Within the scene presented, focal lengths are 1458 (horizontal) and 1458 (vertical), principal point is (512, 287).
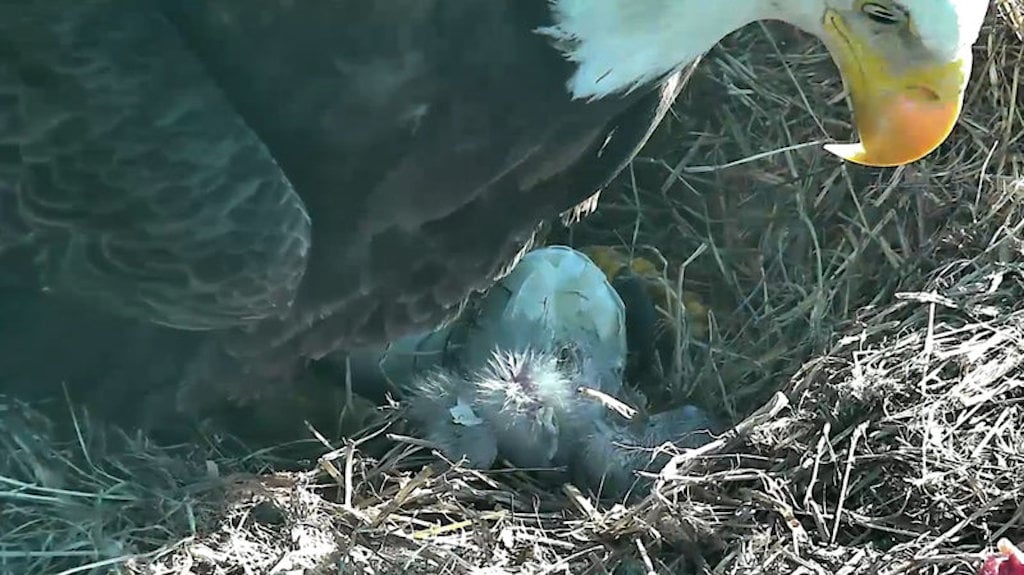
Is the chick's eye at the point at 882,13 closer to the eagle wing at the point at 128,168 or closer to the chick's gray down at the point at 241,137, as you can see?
the chick's gray down at the point at 241,137

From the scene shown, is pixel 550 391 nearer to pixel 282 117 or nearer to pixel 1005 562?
pixel 282 117

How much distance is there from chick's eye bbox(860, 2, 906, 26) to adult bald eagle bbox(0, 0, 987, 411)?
0.05 metres

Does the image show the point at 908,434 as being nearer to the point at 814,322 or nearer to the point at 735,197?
the point at 814,322

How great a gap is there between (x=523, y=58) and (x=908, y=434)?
2.68 feet

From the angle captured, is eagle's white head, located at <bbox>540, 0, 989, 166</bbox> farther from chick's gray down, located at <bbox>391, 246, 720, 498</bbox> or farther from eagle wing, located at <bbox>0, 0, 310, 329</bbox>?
chick's gray down, located at <bbox>391, 246, 720, 498</bbox>

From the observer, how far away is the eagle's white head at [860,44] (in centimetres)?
179

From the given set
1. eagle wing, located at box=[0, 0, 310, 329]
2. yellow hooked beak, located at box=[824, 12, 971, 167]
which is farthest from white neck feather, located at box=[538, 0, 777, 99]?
eagle wing, located at box=[0, 0, 310, 329]

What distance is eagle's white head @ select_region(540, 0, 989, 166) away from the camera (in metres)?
1.79

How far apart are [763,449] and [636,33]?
0.73 m

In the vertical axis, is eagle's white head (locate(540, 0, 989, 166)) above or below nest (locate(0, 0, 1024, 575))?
above

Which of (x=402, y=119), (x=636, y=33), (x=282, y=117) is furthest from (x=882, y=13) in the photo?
(x=282, y=117)

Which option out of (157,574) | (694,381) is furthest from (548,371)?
(157,574)

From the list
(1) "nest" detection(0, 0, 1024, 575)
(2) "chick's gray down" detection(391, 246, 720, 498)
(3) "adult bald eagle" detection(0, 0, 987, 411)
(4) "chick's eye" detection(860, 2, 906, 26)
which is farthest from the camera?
(2) "chick's gray down" detection(391, 246, 720, 498)

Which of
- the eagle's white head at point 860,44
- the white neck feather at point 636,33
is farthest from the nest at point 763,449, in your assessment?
the white neck feather at point 636,33
